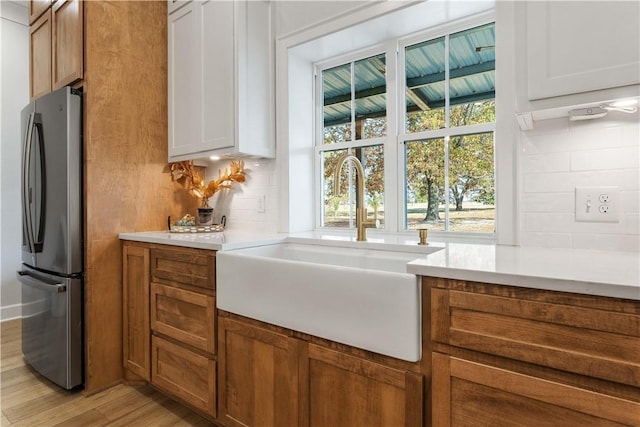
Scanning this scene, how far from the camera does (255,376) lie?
140cm

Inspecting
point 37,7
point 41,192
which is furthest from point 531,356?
point 37,7

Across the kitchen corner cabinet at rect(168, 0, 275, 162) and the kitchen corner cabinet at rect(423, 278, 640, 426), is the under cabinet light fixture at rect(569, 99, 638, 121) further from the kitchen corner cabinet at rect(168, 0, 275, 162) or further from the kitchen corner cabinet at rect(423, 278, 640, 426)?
the kitchen corner cabinet at rect(168, 0, 275, 162)

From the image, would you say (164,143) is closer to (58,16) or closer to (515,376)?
(58,16)

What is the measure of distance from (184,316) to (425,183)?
143 centimetres

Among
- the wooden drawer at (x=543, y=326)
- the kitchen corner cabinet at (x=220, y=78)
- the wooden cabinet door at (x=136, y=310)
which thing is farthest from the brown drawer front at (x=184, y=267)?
the wooden drawer at (x=543, y=326)

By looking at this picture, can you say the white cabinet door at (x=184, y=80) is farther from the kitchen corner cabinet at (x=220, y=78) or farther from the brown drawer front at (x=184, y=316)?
the brown drawer front at (x=184, y=316)

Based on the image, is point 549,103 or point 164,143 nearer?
point 549,103

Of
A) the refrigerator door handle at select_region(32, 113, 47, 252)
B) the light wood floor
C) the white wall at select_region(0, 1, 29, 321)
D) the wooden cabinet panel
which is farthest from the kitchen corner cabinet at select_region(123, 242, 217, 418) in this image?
the white wall at select_region(0, 1, 29, 321)

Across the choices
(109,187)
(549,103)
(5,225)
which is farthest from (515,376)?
(5,225)

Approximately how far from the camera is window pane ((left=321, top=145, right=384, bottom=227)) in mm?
2025

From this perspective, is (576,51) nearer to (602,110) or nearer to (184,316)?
(602,110)

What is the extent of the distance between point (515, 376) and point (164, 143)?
233 cm

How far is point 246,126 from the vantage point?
2014 mm

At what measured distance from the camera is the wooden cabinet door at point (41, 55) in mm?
2311
